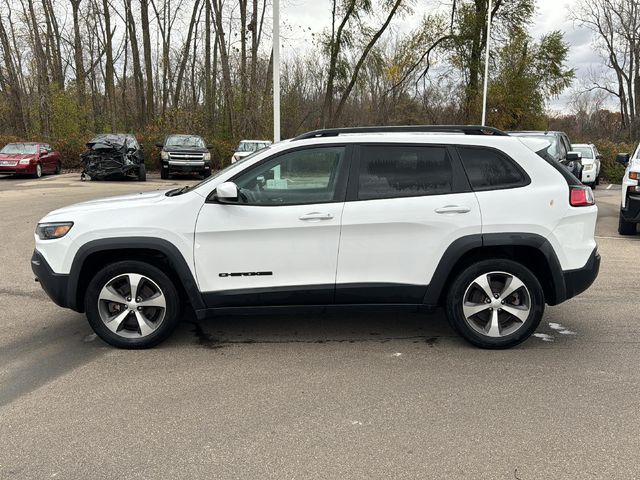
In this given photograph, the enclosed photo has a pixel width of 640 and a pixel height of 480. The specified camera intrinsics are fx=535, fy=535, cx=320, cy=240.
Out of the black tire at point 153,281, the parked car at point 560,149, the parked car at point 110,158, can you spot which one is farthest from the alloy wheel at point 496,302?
the parked car at point 110,158

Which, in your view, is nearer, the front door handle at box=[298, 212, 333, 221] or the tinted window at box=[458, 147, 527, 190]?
the front door handle at box=[298, 212, 333, 221]

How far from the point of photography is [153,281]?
14.2ft

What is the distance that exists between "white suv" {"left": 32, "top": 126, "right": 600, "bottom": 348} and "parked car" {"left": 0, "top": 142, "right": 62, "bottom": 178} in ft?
64.6

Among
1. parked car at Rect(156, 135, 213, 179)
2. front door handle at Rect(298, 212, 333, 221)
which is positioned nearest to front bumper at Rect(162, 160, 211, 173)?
parked car at Rect(156, 135, 213, 179)

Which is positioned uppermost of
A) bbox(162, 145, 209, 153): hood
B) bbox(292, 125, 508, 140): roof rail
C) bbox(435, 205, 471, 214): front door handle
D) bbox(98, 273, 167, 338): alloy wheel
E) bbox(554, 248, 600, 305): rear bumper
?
bbox(162, 145, 209, 153): hood

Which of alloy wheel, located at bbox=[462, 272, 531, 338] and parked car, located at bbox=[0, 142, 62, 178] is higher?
parked car, located at bbox=[0, 142, 62, 178]

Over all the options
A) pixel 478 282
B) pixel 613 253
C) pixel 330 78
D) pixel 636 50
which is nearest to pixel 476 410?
pixel 478 282

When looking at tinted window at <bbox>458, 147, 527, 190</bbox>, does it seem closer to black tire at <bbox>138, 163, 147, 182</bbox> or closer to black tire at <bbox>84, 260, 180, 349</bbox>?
black tire at <bbox>84, 260, 180, 349</bbox>

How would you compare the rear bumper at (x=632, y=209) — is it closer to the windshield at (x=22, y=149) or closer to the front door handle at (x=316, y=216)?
the front door handle at (x=316, y=216)

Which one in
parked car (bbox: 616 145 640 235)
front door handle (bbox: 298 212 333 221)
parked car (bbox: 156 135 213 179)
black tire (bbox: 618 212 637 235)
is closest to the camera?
front door handle (bbox: 298 212 333 221)

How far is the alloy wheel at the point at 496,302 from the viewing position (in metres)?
4.33

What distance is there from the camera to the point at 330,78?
87.9ft

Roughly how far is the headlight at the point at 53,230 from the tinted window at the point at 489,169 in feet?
10.6

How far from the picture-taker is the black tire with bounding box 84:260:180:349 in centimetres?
429
